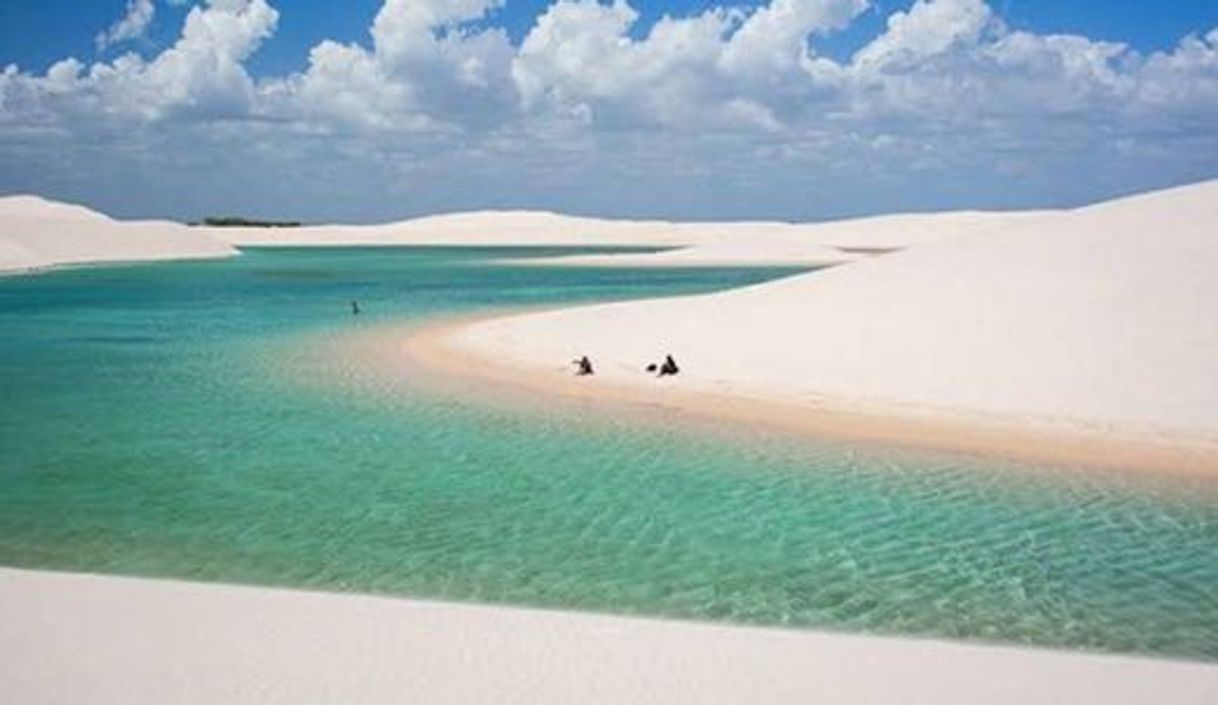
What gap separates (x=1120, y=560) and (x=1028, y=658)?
154 inches

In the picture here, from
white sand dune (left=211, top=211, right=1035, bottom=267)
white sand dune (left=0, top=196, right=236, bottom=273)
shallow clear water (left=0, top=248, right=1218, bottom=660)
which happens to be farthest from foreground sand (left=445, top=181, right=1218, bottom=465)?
white sand dune (left=0, top=196, right=236, bottom=273)

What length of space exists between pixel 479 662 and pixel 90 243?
303 feet

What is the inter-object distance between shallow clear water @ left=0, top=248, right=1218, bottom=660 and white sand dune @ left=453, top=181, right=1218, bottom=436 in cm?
401

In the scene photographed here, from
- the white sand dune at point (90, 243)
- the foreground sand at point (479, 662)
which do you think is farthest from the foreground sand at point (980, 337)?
the white sand dune at point (90, 243)

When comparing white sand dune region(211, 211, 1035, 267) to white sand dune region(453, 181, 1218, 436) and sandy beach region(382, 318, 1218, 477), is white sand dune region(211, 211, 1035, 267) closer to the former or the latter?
white sand dune region(453, 181, 1218, 436)

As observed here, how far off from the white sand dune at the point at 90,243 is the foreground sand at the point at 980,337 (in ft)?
193

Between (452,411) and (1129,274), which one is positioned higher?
(1129,274)

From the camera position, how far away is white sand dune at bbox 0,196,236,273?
79488 mm

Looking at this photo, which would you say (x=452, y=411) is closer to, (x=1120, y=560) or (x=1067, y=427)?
(x=1067, y=427)

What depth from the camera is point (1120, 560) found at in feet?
35.3

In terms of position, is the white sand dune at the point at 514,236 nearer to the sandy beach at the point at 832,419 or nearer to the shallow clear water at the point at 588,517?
the sandy beach at the point at 832,419

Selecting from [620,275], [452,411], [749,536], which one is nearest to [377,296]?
[620,275]

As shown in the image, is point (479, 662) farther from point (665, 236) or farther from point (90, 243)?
point (665, 236)

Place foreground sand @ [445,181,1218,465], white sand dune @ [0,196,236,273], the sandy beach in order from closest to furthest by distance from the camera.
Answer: the sandy beach < foreground sand @ [445,181,1218,465] < white sand dune @ [0,196,236,273]
